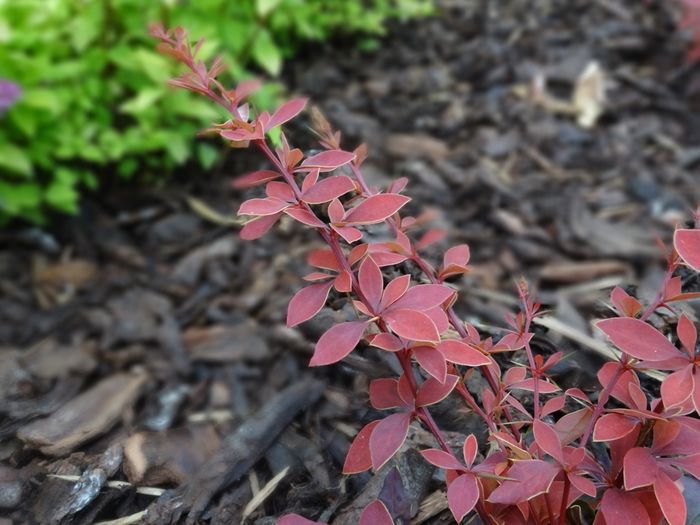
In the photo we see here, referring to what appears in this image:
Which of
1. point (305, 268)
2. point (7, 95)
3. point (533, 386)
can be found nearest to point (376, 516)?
point (533, 386)

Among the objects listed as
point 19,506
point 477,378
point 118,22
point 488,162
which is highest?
point 118,22

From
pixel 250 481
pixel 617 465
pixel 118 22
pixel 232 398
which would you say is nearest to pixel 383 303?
pixel 617 465

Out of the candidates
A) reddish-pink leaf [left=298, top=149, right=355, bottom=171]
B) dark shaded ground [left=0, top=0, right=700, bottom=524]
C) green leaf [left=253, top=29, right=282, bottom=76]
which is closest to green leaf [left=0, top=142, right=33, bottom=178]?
dark shaded ground [left=0, top=0, right=700, bottom=524]

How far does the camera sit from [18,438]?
1.21 metres

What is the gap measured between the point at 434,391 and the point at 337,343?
0.17 metres

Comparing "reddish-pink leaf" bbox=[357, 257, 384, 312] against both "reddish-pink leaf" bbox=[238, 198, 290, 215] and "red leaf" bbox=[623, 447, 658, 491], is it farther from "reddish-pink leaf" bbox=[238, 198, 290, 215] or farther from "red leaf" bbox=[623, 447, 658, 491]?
"red leaf" bbox=[623, 447, 658, 491]

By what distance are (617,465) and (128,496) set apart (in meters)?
0.79

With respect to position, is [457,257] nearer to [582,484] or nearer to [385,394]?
[385,394]

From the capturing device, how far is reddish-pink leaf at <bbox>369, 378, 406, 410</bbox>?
0.94m

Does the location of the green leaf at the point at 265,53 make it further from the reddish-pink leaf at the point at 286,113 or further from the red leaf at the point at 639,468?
the red leaf at the point at 639,468

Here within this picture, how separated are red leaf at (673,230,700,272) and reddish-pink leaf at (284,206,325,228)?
1.50 ft

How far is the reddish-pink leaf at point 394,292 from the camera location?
880 mm

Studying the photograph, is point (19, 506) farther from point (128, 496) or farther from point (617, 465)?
point (617, 465)

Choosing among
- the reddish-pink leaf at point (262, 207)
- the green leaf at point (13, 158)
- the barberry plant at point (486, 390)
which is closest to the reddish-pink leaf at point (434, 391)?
the barberry plant at point (486, 390)
